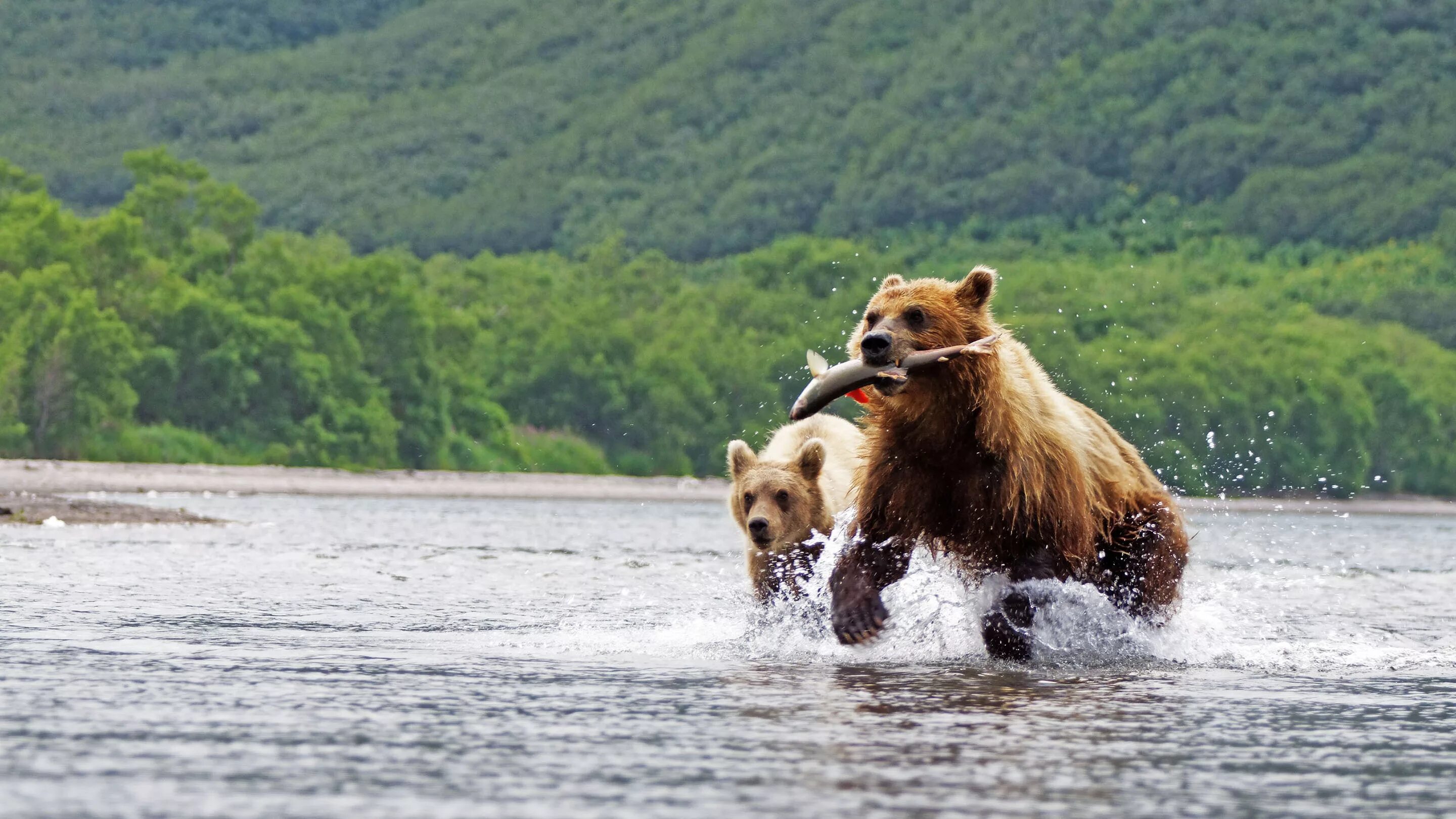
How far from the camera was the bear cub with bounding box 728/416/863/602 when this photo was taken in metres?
10.6

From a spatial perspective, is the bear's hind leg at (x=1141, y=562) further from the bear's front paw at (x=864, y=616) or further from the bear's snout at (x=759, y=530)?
the bear's snout at (x=759, y=530)

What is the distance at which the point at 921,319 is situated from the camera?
8.16 meters

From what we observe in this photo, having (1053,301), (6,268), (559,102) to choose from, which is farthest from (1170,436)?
(559,102)

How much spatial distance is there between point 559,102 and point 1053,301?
206 ft

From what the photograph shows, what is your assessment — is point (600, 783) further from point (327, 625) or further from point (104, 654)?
point (327, 625)

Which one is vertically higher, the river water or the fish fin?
the fish fin

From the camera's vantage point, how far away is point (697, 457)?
203ft

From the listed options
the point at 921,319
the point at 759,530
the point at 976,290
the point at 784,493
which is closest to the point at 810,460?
Answer: the point at 784,493

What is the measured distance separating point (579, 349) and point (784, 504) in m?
54.6

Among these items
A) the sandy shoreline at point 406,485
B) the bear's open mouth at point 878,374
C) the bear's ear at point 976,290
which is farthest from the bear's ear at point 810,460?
the sandy shoreline at point 406,485

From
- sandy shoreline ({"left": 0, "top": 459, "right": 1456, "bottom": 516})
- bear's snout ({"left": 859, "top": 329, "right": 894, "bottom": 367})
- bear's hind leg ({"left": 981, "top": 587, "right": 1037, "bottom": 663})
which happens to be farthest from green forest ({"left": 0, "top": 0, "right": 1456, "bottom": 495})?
bear's snout ({"left": 859, "top": 329, "right": 894, "bottom": 367})

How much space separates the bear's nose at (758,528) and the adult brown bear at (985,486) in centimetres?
110

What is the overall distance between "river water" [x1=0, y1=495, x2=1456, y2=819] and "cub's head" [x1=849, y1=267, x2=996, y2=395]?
51.6 inches

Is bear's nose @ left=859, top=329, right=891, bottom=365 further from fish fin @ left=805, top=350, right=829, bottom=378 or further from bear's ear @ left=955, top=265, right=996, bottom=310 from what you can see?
bear's ear @ left=955, top=265, right=996, bottom=310
